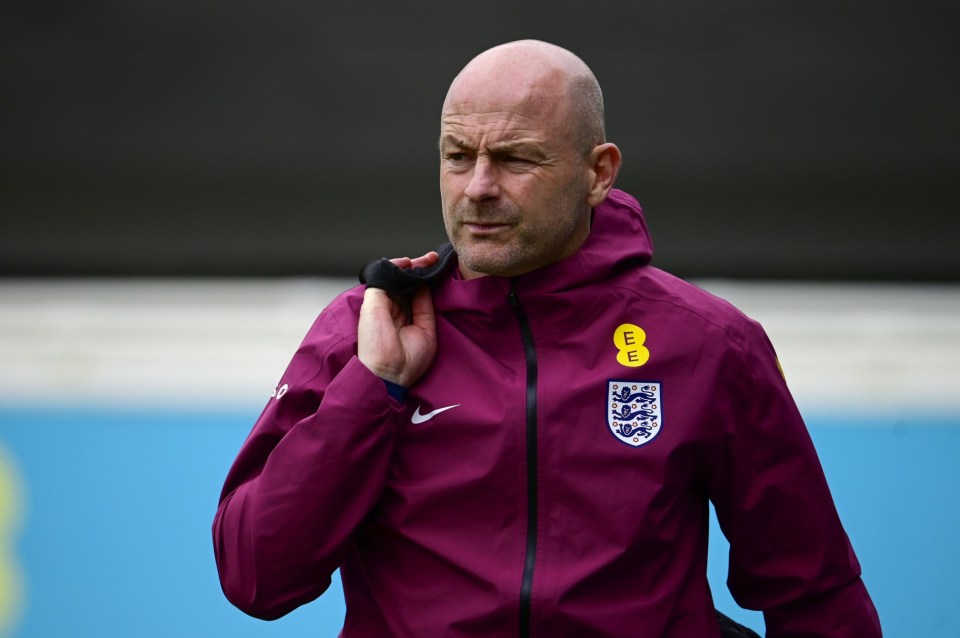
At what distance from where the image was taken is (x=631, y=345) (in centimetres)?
179

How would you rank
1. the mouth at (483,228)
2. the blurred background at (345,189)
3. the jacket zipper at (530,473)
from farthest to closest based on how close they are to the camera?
the blurred background at (345,189) < the mouth at (483,228) < the jacket zipper at (530,473)

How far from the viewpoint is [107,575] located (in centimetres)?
335

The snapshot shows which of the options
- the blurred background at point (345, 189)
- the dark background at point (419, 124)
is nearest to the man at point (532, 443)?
the blurred background at point (345, 189)

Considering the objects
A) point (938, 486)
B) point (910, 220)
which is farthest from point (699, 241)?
point (938, 486)

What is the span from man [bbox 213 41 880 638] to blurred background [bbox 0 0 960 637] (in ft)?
5.70

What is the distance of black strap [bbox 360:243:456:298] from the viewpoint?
5.98 ft

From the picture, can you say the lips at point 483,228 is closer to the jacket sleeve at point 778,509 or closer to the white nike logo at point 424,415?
the white nike logo at point 424,415

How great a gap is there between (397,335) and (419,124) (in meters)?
2.05

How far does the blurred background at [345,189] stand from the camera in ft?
11.9

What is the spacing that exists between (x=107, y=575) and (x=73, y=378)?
0.68 metres

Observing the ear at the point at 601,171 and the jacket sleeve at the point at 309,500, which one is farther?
the ear at the point at 601,171

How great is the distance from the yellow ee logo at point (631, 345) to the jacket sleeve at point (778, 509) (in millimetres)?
114

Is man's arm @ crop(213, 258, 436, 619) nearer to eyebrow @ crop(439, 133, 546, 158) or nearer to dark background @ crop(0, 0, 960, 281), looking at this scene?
eyebrow @ crop(439, 133, 546, 158)

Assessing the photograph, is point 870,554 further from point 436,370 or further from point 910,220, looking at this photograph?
point 436,370
